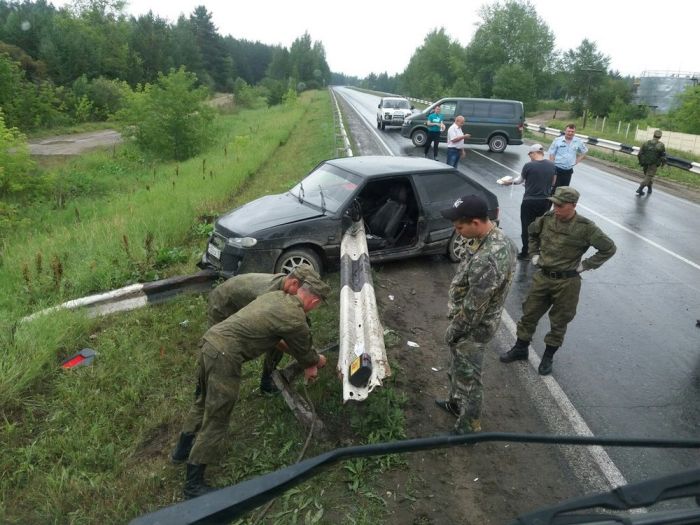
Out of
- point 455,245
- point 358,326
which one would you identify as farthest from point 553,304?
point 455,245

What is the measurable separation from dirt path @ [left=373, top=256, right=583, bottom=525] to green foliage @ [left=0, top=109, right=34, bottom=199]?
1089 cm

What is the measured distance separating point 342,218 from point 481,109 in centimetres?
1594

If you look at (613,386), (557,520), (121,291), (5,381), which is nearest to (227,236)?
(121,291)

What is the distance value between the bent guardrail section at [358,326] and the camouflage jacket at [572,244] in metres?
1.76

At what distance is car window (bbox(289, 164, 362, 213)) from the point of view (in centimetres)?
659

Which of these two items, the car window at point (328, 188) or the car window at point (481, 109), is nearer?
the car window at point (328, 188)

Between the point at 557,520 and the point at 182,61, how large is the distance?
68.9 metres

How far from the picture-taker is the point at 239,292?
3.78 metres

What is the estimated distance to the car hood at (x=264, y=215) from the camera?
600cm

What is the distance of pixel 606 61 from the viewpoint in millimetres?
46562

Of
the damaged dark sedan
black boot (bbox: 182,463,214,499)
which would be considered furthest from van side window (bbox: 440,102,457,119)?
black boot (bbox: 182,463,214,499)

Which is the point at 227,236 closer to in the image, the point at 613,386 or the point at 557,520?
the point at 613,386

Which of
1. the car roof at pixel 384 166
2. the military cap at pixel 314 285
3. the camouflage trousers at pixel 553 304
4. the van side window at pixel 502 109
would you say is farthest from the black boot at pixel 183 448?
the van side window at pixel 502 109

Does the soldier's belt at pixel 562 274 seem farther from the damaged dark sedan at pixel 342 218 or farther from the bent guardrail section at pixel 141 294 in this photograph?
the bent guardrail section at pixel 141 294
